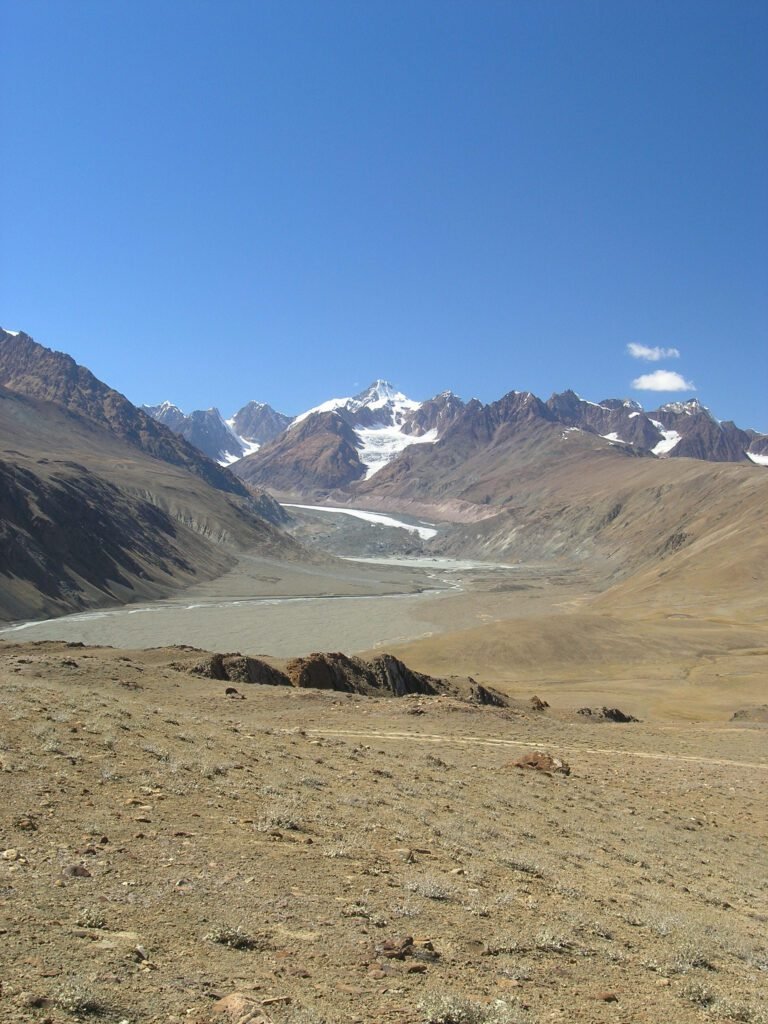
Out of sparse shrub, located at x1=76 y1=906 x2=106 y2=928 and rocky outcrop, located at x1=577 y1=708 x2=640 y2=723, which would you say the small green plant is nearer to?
sparse shrub, located at x1=76 y1=906 x2=106 y2=928

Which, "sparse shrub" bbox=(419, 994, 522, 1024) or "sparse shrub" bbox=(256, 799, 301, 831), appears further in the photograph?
"sparse shrub" bbox=(256, 799, 301, 831)

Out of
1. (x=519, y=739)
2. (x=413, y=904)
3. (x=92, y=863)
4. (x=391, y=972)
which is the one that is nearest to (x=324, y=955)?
(x=391, y=972)

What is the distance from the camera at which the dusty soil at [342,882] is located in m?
6.96

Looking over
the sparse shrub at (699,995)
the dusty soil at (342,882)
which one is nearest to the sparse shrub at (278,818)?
the dusty soil at (342,882)

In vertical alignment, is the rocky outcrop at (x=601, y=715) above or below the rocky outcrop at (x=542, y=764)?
below

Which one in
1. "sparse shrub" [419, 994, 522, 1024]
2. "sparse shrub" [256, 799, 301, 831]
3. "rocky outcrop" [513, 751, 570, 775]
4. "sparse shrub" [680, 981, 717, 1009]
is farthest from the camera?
"rocky outcrop" [513, 751, 570, 775]

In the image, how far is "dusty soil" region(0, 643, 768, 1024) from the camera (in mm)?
6957

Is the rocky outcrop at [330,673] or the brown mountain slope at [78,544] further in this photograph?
the brown mountain slope at [78,544]

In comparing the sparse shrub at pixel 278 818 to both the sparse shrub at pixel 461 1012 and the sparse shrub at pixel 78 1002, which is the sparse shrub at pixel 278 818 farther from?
the sparse shrub at pixel 78 1002

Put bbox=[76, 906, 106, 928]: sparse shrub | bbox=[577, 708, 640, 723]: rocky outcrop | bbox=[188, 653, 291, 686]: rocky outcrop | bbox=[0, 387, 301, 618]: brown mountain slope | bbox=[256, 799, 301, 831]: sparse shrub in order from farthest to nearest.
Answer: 1. bbox=[0, 387, 301, 618]: brown mountain slope
2. bbox=[577, 708, 640, 723]: rocky outcrop
3. bbox=[188, 653, 291, 686]: rocky outcrop
4. bbox=[256, 799, 301, 831]: sparse shrub
5. bbox=[76, 906, 106, 928]: sparse shrub

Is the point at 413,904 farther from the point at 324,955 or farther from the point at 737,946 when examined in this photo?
the point at 737,946

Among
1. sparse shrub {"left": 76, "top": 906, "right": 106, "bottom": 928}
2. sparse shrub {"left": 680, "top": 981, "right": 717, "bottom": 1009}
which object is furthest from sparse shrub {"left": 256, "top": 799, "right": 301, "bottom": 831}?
sparse shrub {"left": 680, "top": 981, "right": 717, "bottom": 1009}

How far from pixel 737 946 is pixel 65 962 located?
8480 mm

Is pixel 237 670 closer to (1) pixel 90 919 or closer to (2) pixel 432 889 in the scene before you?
(2) pixel 432 889
